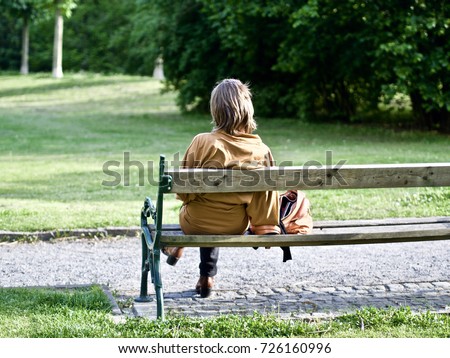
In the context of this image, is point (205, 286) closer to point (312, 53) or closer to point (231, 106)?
point (231, 106)

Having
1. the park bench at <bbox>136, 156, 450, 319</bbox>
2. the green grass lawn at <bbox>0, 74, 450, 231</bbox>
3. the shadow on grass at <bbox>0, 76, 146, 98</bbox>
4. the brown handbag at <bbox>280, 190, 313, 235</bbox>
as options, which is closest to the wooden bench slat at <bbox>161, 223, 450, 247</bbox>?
the park bench at <bbox>136, 156, 450, 319</bbox>

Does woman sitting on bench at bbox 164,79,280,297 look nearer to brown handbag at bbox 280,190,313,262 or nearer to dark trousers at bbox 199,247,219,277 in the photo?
brown handbag at bbox 280,190,313,262

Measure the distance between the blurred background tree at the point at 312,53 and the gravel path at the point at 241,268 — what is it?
→ 9177mm

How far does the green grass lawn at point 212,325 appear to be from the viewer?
4852mm

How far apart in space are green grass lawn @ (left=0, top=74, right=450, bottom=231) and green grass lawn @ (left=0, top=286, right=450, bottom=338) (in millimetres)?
3459

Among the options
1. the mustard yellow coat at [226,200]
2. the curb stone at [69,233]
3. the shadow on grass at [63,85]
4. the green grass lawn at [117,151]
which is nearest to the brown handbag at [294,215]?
the mustard yellow coat at [226,200]

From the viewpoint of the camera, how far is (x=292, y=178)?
17.2ft

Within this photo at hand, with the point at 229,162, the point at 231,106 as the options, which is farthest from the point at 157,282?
the point at 231,106

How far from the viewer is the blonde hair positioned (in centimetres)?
548

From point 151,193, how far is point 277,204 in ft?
19.1

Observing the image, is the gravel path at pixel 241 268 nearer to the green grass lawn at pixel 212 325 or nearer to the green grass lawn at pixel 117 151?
the green grass lawn at pixel 212 325

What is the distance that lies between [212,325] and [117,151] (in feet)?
39.7

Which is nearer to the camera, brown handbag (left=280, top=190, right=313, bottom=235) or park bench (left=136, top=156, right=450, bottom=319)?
park bench (left=136, top=156, right=450, bottom=319)

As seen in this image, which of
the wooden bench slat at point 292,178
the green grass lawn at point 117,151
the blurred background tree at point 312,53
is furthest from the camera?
the blurred background tree at point 312,53
